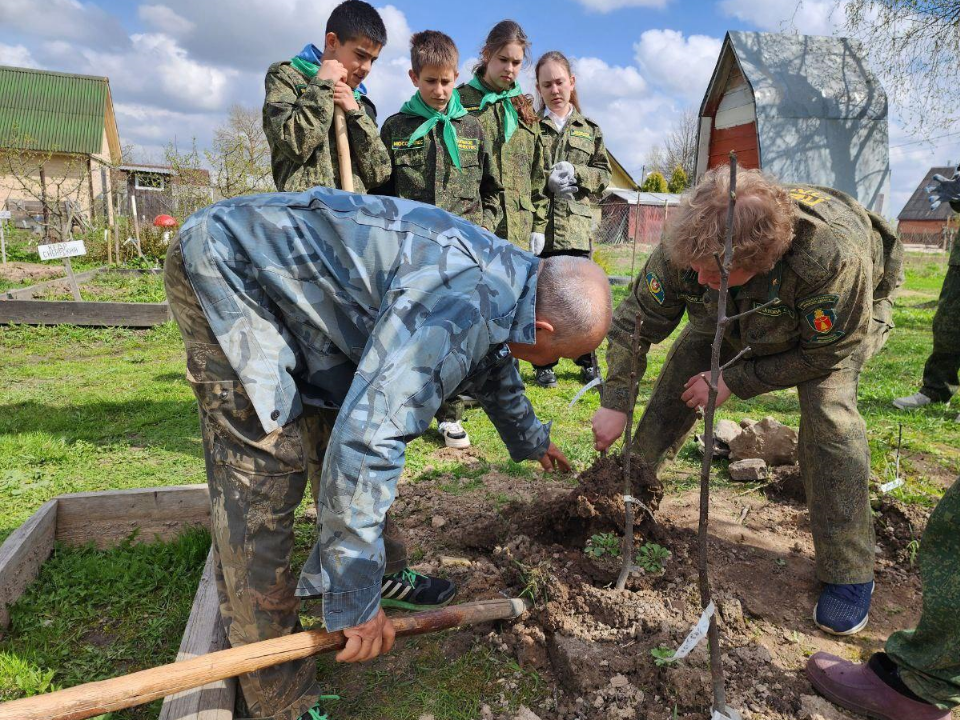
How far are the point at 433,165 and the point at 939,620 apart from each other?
11.6 feet

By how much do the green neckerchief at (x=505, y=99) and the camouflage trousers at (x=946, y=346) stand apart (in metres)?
3.58

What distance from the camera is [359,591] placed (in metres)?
1.66

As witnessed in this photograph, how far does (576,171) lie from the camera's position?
544 cm

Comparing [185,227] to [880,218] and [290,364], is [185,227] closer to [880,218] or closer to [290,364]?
[290,364]

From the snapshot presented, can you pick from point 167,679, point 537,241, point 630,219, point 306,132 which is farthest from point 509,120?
point 630,219

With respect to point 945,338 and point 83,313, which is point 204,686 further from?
point 83,313

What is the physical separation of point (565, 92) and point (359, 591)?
15.5 feet

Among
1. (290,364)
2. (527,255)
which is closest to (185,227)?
(290,364)

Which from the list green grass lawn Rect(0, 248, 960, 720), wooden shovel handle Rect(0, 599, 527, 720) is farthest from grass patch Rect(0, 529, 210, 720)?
wooden shovel handle Rect(0, 599, 527, 720)

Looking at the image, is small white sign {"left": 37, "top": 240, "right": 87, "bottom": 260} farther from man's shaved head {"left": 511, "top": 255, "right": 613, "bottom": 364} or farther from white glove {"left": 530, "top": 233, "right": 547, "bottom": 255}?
man's shaved head {"left": 511, "top": 255, "right": 613, "bottom": 364}

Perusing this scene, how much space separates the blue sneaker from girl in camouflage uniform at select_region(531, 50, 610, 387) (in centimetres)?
294

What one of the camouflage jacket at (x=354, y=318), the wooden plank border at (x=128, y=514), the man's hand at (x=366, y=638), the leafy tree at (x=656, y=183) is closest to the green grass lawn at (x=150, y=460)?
the wooden plank border at (x=128, y=514)

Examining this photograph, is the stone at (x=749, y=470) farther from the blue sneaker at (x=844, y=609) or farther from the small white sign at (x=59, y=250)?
the small white sign at (x=59, y=250)

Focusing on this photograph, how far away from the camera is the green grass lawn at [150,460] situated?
2201 mm
